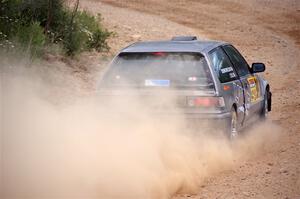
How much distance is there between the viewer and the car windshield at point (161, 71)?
27.8 ft

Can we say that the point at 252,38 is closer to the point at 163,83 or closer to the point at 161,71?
the point at 161,71

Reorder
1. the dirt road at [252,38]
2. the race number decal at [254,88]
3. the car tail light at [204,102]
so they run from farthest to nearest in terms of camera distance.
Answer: the race number decal at [254,88] → the car tail light at [204,102] → the dirt road at [252,38]

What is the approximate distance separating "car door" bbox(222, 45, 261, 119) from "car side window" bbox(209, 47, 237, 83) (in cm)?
27

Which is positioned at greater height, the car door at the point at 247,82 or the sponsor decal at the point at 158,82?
the sponsor decal at the point at 158,82

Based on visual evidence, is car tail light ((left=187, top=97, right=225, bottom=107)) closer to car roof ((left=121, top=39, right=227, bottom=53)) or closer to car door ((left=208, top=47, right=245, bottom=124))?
car door ((left=208, top=47, right=245, bottom=124))

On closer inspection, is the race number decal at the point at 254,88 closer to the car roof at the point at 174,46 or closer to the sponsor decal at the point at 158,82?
the car roof at the point at 174,46

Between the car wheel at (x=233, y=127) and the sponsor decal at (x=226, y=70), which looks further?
the sponsor decal at (x=226, y=70)

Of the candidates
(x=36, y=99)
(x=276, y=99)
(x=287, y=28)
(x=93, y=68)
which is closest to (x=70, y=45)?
(x=93, y=68)

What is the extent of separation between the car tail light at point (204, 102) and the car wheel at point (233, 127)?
0.35 meters

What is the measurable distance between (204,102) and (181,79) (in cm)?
40

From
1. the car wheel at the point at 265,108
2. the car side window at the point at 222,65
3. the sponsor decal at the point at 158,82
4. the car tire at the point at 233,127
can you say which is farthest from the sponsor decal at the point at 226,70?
the car wheel at the point at 265,108

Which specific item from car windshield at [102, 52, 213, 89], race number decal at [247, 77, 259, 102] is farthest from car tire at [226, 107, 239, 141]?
race number decal at [247, 77, 259, 102]

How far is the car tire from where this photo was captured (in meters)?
8.62

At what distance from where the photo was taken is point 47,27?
14992mm
